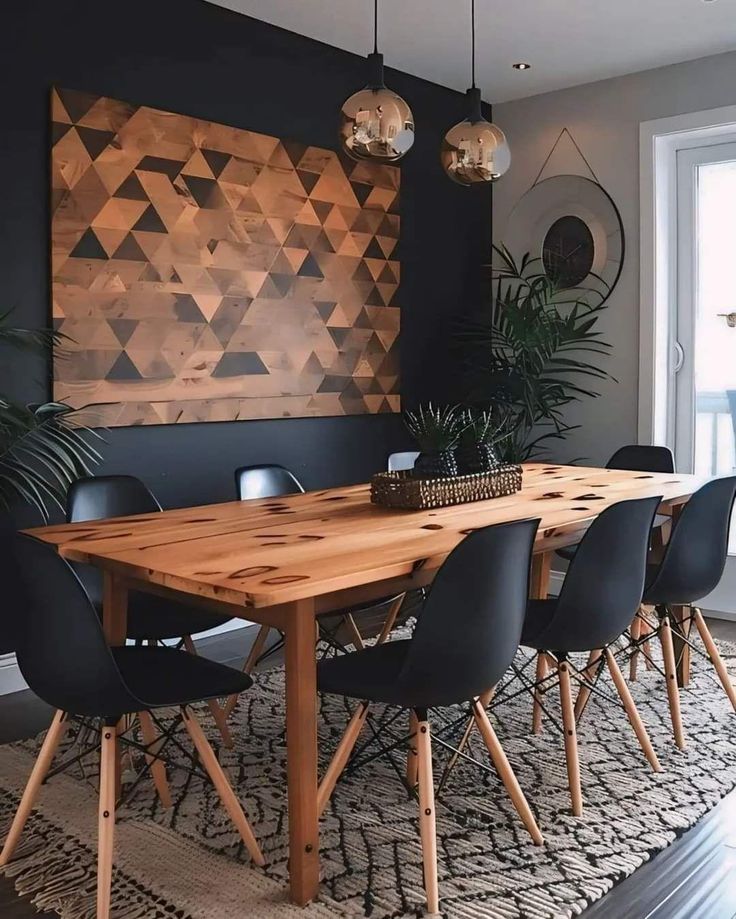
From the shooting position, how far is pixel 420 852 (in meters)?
2.33

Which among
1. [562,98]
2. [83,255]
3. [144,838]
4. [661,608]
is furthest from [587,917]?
[562,98]

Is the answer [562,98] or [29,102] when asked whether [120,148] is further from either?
[562,98]

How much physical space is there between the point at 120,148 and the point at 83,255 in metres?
0.47

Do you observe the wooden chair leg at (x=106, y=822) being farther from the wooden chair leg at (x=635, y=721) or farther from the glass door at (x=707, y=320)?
the glass door at (x=707, y=320)

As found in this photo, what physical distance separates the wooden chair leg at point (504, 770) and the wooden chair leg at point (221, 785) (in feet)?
1.99

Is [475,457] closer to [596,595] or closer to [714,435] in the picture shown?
[596,595]

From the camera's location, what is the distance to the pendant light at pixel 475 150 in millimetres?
3086

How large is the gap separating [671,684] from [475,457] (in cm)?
96

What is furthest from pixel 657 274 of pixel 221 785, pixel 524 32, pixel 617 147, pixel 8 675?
pixel 221 785

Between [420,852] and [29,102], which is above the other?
[29,102]

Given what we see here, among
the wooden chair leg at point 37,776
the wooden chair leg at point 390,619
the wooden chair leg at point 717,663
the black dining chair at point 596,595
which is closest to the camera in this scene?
the wooden chair leg at point 37,776

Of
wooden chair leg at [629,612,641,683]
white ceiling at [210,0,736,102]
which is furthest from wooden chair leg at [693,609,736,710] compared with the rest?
white ceiling at [210,0,736,102]

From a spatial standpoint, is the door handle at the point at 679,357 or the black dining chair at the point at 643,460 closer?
the black dining chair at the point at 643,460

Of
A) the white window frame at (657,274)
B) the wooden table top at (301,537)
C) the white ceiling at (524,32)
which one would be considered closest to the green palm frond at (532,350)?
the white window frame at (657,274)
